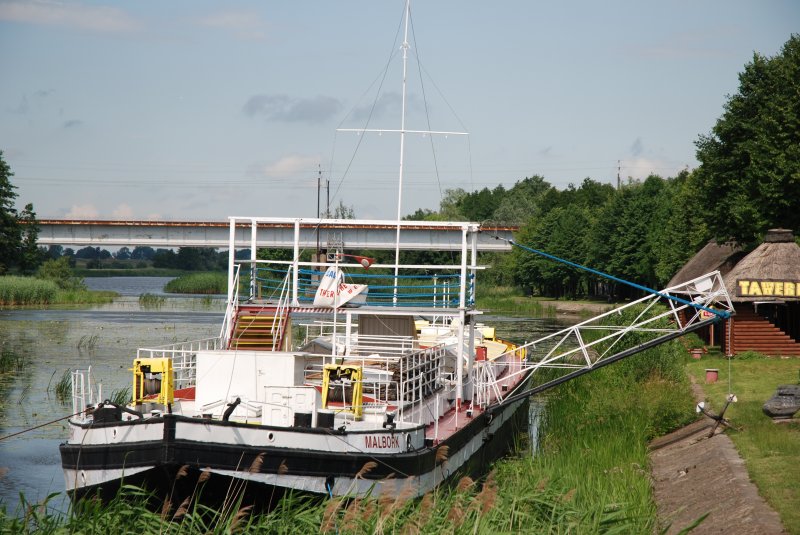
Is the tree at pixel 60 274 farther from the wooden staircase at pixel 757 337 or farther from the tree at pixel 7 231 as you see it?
the wooden staircase at pixel 757 337

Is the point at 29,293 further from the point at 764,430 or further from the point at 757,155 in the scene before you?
the point at 764,430

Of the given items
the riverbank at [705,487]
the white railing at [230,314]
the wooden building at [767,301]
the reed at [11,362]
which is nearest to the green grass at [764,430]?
the riverbank at [705,487]

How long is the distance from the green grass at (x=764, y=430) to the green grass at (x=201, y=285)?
71559 millimetres

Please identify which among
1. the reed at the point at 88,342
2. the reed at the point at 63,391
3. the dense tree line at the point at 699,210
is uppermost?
the dense tree line at the point at 699,210

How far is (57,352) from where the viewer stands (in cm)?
3881

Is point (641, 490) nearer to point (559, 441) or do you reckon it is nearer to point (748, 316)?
point (559, 441)

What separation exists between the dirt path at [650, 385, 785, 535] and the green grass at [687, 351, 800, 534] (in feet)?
0.66

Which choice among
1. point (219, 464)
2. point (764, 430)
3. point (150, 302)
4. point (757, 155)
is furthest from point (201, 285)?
point (219, 464)

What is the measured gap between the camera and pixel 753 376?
27500 millimetres

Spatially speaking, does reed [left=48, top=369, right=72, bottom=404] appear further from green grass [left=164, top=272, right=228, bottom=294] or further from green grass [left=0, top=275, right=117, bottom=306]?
green grass [left=164, top=272, right=228, bottom=294]

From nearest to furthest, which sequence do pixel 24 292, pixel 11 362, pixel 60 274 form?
pixel 11 362
pixel 24 292
pixel 60 274

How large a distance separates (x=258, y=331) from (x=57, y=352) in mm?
23621

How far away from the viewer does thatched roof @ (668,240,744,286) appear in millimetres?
45406

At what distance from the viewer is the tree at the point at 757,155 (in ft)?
131
